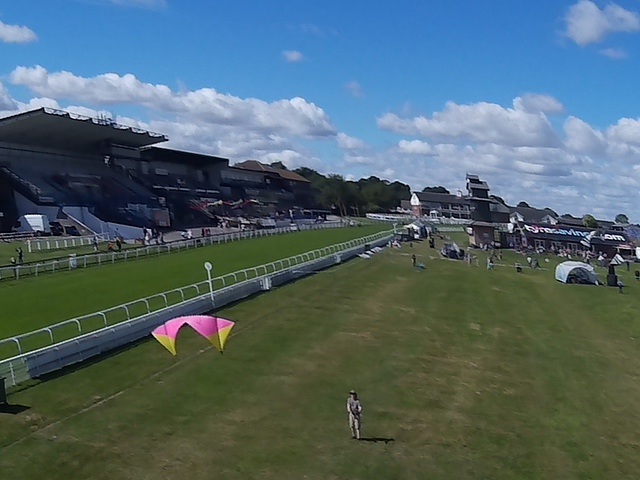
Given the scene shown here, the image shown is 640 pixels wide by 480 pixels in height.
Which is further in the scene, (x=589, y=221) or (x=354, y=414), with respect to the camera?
(x=589, y=221)

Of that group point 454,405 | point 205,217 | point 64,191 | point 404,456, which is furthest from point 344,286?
point 205,217

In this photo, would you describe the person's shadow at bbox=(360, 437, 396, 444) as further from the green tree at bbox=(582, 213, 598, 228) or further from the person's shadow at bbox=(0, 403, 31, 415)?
the green tree at bbox=(582, 213, 598, 228)

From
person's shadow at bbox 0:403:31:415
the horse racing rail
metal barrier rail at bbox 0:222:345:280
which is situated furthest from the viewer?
metal barrier rail at bbox 0:222:345:280

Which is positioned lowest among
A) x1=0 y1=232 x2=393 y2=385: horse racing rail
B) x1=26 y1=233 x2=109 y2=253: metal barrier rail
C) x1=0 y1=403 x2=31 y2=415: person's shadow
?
x1=0 y1=403 x2=31 y2=415: person's shadow

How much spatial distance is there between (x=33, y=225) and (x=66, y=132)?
2317 cm

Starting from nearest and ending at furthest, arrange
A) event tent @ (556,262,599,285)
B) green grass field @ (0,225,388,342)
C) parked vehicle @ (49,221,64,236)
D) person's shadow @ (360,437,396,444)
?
person's shadow @ (360,437,396,444) → green grass field @ (0,225,388,342) → event tent @ (556,262,599,285) → parked vehicle @ (49,221,64,236)

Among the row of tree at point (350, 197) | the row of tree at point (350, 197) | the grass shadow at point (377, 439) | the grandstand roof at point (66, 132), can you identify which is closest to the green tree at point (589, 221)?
the row of tree at point (350, 197)

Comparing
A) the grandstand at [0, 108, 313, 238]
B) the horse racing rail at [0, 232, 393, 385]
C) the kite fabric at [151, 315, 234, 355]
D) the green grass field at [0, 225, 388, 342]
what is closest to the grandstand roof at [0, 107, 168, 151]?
the grandstand at [0, 108, 313, 238]

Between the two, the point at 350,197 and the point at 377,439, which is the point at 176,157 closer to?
the point at 350,197

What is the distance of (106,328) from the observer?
22531 mm

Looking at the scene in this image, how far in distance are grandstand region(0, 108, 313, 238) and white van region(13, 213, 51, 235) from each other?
1.48 meters

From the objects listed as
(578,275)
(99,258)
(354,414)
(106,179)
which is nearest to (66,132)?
(106,179)

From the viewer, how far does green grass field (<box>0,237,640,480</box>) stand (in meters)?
15.6

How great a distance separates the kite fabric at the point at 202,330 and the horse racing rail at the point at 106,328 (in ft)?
10.6
